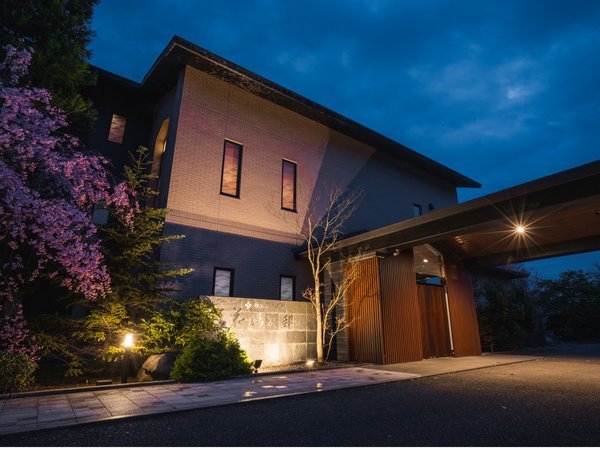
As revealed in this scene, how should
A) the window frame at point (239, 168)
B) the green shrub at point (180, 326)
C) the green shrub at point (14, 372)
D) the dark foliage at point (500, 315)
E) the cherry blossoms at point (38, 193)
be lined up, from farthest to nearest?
the dark foliage at point (500, 315) < the window frame at point (239, 168) < the green shrub at point (180, 326) < the cherry blossoms at point (38, 193) < the green shrub at point (14, 372)

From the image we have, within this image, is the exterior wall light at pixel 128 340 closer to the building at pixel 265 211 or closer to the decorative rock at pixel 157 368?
the decorative rock at pixel 157 368

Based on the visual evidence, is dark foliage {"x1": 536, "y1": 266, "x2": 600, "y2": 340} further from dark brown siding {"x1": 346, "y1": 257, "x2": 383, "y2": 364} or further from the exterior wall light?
the exterior wall light

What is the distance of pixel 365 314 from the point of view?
10.0m

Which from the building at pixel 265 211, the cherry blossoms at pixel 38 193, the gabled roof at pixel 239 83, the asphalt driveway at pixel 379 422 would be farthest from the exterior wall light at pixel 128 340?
the gabled roof at pixel 239 83

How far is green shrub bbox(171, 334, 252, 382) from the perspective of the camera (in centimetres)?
702

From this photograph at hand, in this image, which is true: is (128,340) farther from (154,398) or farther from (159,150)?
(159,150)

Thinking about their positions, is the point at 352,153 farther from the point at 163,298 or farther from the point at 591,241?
the point at 163,298

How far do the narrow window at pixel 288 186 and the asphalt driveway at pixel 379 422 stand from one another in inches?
303

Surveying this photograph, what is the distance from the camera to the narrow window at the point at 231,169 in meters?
11.1

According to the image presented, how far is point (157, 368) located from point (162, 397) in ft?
7.01

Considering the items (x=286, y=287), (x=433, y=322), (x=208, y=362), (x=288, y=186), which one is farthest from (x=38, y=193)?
(x=433, y=322)

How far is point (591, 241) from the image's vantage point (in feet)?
34.8

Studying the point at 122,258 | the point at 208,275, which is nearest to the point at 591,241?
the point at 208,275

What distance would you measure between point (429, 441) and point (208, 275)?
26.0ft
